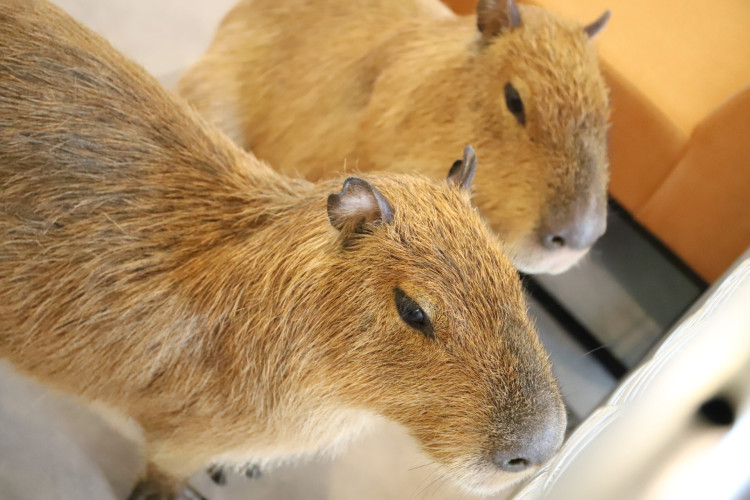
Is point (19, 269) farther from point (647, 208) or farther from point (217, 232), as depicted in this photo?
point (647, 208)

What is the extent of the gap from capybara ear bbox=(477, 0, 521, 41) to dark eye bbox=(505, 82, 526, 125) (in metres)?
0.17

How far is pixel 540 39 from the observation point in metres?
1.46

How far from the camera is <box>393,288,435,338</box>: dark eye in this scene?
39.0 inches

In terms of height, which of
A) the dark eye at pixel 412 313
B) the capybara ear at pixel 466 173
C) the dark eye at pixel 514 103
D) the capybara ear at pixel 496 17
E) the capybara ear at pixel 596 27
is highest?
the capybara ear at pixel 596 27

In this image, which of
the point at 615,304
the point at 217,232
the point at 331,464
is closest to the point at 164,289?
the point at 217,232

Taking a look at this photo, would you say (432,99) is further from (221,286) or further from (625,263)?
(625,263)

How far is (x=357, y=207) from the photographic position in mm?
997

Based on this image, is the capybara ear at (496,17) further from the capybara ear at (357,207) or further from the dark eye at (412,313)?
the dark eye at (412,313)

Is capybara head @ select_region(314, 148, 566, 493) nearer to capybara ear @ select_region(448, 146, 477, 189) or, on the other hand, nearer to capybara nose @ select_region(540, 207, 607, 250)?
capybara ear @ select_region(448, 146, 477, 189)

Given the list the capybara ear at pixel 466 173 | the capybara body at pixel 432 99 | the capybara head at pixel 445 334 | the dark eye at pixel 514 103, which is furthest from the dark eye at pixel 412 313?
the dark eye at pixel 514 103

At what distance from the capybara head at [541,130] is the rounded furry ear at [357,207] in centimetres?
58

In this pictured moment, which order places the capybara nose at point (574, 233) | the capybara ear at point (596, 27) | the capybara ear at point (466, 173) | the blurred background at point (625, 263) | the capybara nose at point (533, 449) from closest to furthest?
1. the capybara nose at point (533, 449)
2. the capybara ear at point (466, 173)
3. the capybara nose at point (574, 233)
4. the capybara ear at point (596, 27)
5. the blurred background at point (625, 263)

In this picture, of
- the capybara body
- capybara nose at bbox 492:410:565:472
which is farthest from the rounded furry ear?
the capybara body

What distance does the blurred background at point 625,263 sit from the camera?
1.74 meters
